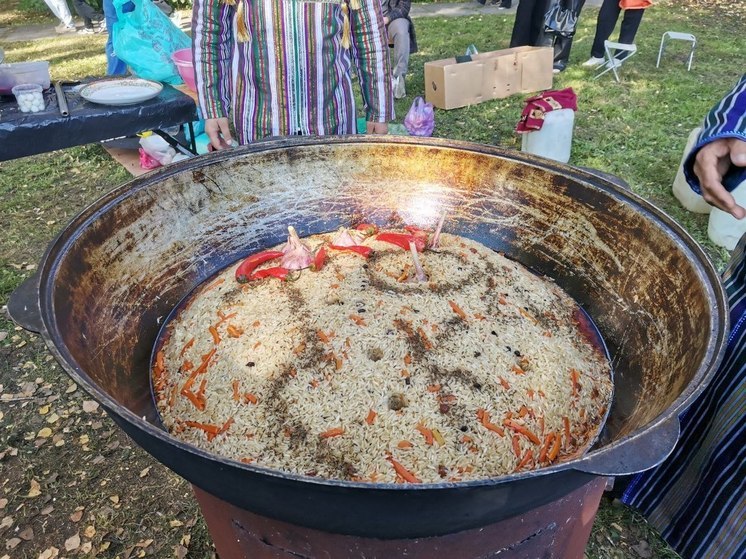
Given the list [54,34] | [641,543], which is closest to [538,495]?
[641,543]

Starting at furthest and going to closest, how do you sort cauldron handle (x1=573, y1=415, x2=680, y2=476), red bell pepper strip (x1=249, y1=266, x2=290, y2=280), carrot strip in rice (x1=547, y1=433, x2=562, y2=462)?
red bell pepper strip (x1=249, y1=266, x2=290, y2=280), carrot strip in rice (x1=547, y1=433, x2=562, y2=462), cauldron handle (x1=573, y1=415, x2=680, y2=476)

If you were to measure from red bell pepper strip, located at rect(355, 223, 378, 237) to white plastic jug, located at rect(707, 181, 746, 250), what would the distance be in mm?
3433

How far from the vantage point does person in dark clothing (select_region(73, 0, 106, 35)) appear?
10.8 m

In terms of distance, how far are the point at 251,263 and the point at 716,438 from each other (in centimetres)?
193

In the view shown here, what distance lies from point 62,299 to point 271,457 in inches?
29.4

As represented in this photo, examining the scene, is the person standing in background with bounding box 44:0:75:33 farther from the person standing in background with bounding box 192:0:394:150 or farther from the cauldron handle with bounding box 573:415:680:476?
the cauldron handle with bounding box 573:415:680:476

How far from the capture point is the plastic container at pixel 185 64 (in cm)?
540

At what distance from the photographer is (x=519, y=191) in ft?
7.06

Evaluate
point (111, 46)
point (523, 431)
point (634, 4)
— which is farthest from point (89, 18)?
point (523, 431)

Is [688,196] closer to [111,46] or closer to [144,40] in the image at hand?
[144,40]

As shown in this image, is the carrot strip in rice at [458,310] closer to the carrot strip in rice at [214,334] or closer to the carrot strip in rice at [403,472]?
the carrot strip in rice at [403,472]

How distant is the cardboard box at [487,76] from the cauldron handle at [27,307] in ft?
20.8

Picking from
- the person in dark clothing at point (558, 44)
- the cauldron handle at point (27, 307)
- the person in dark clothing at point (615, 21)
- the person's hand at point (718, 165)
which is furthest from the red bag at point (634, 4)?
the cauldron handle at point (27, 307)

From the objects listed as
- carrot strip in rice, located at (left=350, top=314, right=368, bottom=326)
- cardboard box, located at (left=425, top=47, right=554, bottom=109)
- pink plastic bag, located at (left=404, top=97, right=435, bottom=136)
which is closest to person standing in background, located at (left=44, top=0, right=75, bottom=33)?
cardboard box, located at (left=425, top=47, right=554, bottom=109)
